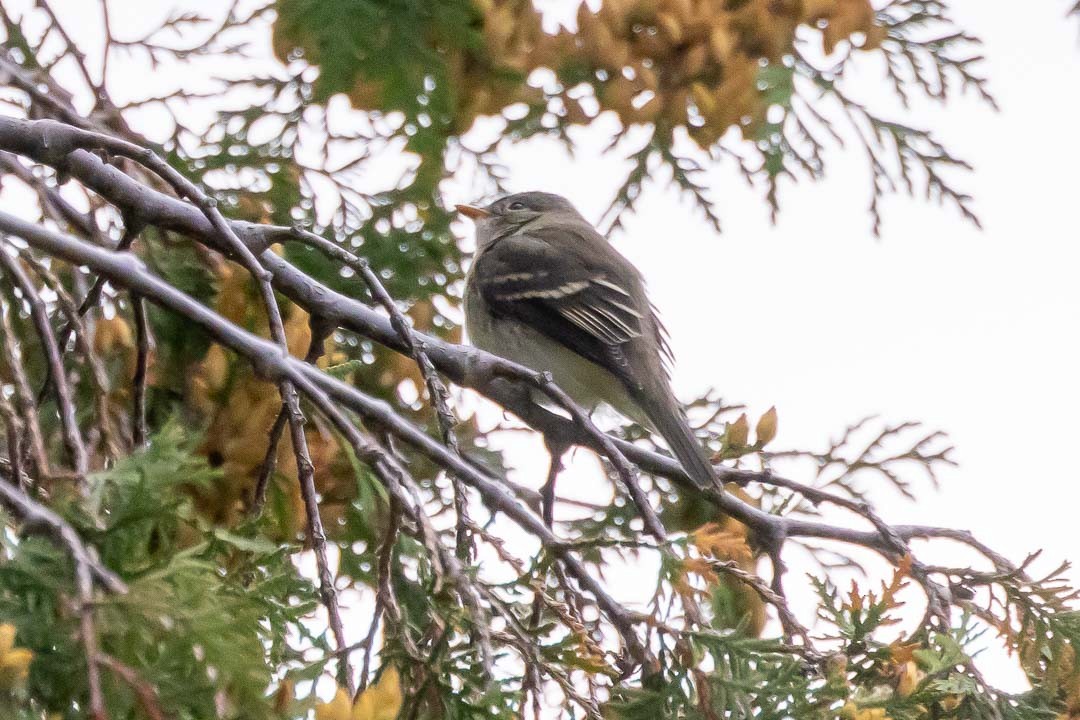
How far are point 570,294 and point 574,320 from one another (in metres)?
0.17

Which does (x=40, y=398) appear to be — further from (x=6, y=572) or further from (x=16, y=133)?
(x=6, y=572)

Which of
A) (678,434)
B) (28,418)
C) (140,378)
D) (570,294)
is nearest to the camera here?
(28,418)

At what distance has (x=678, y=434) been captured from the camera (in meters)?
3.16

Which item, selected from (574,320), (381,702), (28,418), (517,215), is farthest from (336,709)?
(517,215)

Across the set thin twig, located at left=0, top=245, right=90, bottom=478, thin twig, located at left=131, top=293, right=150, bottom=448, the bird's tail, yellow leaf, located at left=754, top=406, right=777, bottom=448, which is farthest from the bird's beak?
thin twig, located at left=0, top=245, right=90, bottom=478

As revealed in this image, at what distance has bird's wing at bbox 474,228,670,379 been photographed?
13.2 ft

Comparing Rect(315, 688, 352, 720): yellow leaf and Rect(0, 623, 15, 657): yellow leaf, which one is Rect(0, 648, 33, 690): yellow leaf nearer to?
Rect(0, 623, 15, 657): yellow leaf

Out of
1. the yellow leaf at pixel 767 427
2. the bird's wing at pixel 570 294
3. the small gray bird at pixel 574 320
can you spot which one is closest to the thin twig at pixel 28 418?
the yellow leaf at pixel 767 427

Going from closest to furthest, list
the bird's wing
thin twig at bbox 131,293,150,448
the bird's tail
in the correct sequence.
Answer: thin twig at bbox 131,293,150,448
the bird's tail
the bird's wing

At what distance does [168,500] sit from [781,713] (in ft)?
2.75

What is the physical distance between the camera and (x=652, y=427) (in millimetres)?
3639

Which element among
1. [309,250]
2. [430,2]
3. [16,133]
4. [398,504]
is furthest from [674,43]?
[398,504]

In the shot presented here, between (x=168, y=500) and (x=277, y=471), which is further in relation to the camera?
(x=277, y=471)

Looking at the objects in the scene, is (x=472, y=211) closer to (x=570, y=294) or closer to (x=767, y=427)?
(x=570, y=294)
